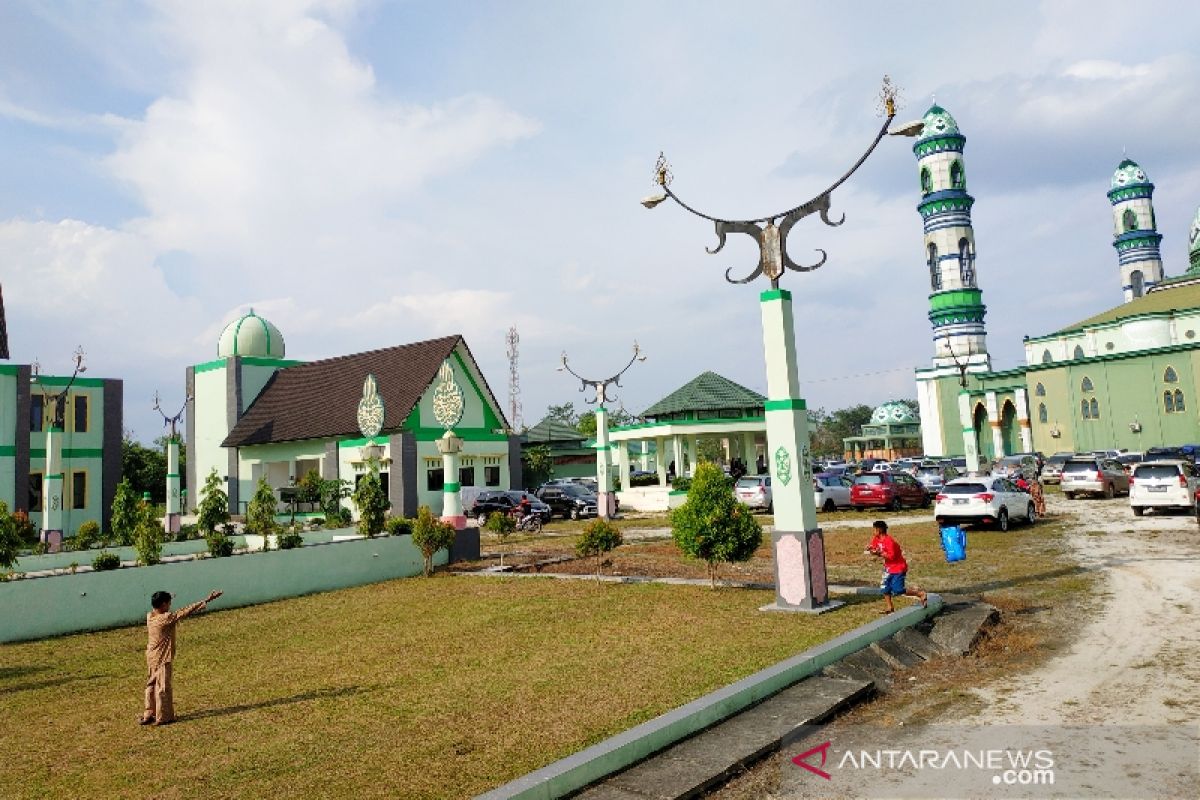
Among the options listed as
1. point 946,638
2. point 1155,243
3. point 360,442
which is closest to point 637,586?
point 946,638

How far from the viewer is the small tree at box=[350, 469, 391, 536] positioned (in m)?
19.5

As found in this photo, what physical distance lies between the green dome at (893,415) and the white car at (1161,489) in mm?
74457

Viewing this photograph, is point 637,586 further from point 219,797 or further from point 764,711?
point 219,797

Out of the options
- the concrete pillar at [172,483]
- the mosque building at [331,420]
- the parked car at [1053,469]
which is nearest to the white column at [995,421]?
the parked car at [1053,469]

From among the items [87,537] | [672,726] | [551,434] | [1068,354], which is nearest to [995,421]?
[1068,354]

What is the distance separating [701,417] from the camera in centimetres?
4409

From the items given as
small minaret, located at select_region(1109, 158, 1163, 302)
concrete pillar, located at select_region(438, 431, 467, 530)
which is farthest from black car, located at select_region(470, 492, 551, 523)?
small minaret, located at select_region(1109, 158, 1163, 302)

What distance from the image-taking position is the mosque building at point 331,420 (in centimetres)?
3551

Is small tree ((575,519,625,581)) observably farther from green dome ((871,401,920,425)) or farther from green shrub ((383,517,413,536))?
green dome ((871,401,920,425))

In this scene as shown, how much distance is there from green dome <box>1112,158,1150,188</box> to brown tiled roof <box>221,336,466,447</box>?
70.5 m

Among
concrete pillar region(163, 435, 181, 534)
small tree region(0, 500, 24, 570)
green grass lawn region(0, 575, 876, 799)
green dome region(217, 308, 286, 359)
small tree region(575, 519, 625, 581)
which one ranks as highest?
green dome region(217, 308, 286, 359)

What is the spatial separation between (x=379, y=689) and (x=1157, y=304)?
69.3 m

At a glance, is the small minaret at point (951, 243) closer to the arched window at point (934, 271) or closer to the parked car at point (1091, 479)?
the arched window at point (934, 271)

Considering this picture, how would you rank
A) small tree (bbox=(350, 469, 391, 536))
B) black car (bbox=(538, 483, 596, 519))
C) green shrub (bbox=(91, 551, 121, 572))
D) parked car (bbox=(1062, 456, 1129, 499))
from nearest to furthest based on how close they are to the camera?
green shrub (bbox=(91, 551, 121, 572)) < small tree (bbox=(350, 469, 391, 536)) < parked car (bbox=(1062, 456, 1129, 499)) < black car (bbox=(538, 483, 596, 519))
